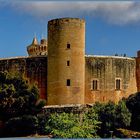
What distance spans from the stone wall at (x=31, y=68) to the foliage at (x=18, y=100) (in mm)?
3830

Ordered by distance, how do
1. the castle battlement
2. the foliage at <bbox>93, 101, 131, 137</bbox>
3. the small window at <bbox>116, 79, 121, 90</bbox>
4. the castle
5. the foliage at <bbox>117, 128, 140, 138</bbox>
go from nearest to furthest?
the foliage at <bbox>117, 128, 140, 138</bbox> → the foliage at <bbox>93, 101, 131, 137</bbox> → the castle → the castle battlement → the small window at <bbox>116, 79, 121, 90</bbox>

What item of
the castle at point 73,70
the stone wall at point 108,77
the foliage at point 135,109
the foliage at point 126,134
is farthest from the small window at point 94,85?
the foliage at point 126,134

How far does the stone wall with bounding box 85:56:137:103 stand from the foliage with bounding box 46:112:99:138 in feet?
19.3

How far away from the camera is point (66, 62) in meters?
49.3

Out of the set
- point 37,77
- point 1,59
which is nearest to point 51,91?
point 37,77

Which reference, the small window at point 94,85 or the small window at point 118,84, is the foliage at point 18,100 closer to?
the small window at point 94,85

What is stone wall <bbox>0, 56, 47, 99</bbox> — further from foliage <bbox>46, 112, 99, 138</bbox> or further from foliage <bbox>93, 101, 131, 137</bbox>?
foliage <bbox>93, 101, 131, 137</bbox>

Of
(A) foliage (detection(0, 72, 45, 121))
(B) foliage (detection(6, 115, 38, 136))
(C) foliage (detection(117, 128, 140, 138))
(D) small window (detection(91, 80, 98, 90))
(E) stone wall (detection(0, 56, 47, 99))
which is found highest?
(E) stone wall (detection(0, 56, 47, 99))

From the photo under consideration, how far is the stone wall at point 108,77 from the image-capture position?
2029 inches

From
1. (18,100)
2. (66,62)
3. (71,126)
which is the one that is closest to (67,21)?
(66,62)

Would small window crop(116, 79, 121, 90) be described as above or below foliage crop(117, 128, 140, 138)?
above

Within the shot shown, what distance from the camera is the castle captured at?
49250 mm

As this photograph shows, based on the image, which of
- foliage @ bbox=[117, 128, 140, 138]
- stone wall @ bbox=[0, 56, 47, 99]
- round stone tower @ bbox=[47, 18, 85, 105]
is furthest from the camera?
stone wall @ bbox=[0, 56, 47, 99]

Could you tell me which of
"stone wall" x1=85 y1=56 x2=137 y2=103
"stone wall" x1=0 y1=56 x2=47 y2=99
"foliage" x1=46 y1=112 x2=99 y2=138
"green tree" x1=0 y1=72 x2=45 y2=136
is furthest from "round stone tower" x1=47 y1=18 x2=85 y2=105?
"foliage" x1=46 y1=112 x2=99 y2=138
